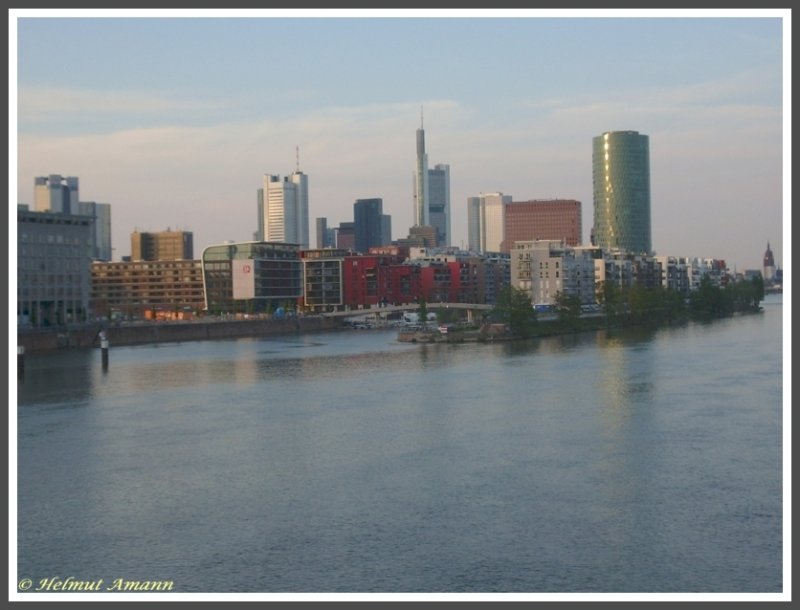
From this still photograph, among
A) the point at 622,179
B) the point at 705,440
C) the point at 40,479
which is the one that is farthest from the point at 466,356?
the point at 622,179

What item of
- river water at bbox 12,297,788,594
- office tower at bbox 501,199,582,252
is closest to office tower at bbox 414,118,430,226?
office tower at bbox 501,199,582,252

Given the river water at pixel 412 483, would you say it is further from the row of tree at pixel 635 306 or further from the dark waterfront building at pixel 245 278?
the dark waterfront building at pixel 245 278

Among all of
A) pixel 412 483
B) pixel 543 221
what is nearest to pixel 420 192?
pixel 543 221

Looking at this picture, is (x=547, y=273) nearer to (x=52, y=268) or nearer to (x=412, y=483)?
(x=52, y=268)

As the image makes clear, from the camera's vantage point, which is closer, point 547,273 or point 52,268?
point 52,268

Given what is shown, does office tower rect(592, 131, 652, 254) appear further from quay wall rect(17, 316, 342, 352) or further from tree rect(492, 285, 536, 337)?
tree rect(492, 285, 536, 337)

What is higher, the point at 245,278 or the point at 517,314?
the point at 245,278

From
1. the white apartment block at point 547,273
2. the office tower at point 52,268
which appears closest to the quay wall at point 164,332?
the office tower at point 52,268
